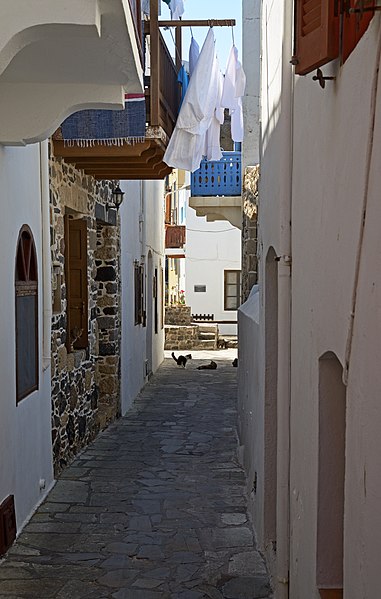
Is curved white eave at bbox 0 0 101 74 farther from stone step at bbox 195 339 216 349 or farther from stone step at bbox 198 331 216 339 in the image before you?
stone step at bbox 198 331 216 339

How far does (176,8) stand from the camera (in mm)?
10094

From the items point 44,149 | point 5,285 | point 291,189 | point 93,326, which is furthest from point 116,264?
point 291,189

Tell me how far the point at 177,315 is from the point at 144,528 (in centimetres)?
1927

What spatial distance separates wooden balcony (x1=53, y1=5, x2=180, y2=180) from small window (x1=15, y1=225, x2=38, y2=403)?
1.89 m

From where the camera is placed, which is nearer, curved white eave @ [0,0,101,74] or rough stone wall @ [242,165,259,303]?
curved white eave @ [0,0,101,74]

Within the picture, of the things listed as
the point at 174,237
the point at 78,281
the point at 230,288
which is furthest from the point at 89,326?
the point at 230,288

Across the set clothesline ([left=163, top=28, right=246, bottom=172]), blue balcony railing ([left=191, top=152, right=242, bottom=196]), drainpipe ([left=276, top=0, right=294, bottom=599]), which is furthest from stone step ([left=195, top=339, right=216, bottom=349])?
drainpipe ([left=276, top=0, right=294, bottom=599])

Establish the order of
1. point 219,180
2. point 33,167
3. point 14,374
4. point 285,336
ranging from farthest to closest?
point 219,180, point 33,167, point 14,374, point 285,336

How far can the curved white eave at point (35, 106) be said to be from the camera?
5855 mm

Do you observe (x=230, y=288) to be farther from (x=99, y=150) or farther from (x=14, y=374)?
(x=14, y=374)

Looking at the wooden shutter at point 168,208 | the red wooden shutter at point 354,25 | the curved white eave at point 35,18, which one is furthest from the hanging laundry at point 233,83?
the wooden shutter at point 168,208

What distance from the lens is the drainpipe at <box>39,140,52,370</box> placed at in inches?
305

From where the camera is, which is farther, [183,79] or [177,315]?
[177,315]

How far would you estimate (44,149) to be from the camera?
25.6 feet
